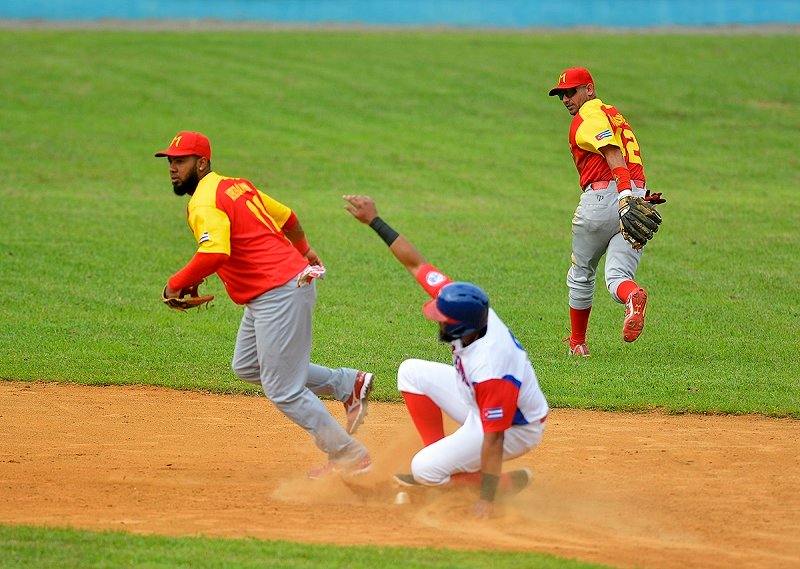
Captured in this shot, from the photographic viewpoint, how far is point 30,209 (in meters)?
16.6

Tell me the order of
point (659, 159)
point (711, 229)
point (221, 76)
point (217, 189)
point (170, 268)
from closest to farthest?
point (217, 189), point (170, 268), point (711, 229), point (659, 159), point (221, 76)

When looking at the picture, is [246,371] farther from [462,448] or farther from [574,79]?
[574,79]

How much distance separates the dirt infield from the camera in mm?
6434

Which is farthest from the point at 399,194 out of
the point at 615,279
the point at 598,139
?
the point at 598,139

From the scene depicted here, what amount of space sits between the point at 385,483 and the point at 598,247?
4038mm

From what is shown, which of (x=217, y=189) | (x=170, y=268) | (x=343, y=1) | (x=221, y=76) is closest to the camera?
(x=217, y=189)

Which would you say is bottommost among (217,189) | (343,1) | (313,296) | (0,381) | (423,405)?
(0,381)

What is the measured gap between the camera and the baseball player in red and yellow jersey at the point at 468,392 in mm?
6469

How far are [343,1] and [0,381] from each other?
24.5 metres

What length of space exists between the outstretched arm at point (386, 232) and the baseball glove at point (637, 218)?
11.6 ft

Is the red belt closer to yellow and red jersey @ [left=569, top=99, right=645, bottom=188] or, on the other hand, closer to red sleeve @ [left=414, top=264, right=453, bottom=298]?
yellow and red jersey @ [left=569, top=99, right=645, bottom=188]

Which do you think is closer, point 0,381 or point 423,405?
point 423,405

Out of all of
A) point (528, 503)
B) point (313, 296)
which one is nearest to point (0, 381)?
point (313, 296)

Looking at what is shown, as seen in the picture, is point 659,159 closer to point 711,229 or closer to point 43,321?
point 711,229
